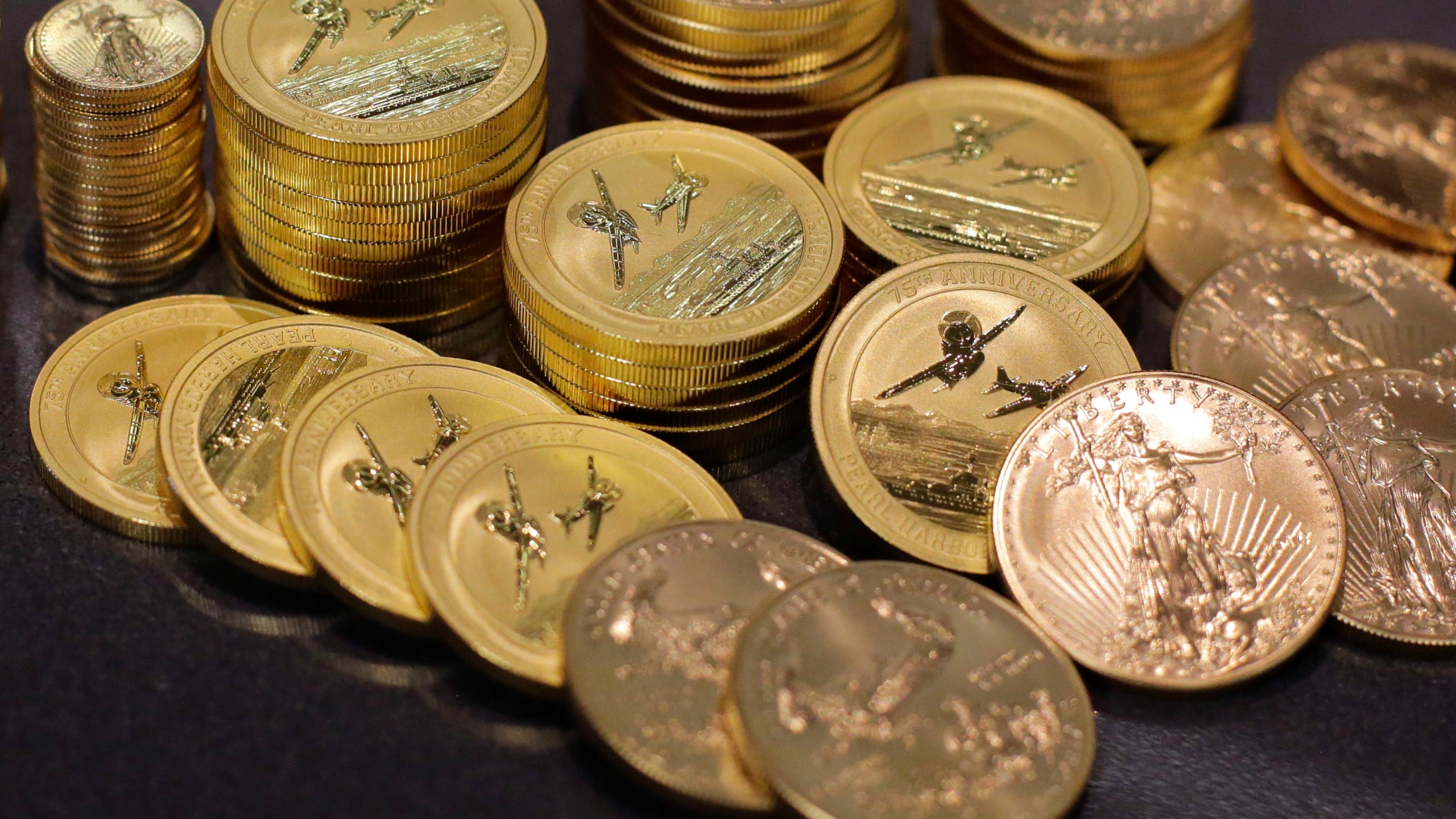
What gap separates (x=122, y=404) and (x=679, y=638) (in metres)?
1.27

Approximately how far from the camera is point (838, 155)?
11.2 feet

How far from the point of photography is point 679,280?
3047 mm

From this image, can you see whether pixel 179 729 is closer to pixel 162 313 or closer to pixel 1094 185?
pixel 162 313

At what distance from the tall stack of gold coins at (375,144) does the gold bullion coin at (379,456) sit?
0.30m

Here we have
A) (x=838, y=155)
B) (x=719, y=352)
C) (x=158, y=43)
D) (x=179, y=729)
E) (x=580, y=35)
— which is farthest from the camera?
(x=580, y=35)

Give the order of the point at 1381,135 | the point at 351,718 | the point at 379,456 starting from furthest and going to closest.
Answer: the point at 1381,135
the point at 379,456
the point at 351,718

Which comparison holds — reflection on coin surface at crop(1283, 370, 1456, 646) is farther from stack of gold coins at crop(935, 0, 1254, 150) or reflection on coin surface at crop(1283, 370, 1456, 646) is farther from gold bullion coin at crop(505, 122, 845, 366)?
gold bullion coin at crop(505, 122, 845, 366)

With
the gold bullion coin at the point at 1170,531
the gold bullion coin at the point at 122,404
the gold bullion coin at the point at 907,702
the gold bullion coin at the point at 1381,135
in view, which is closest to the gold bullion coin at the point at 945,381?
the gold bullion coin at the point at 1170,531

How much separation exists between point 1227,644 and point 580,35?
241cm

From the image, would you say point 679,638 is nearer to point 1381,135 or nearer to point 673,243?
point 673,243

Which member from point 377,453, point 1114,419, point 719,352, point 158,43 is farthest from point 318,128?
point 1114,419

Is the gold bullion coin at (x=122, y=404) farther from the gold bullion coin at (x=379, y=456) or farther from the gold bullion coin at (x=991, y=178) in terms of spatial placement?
the gold bullion coin at (x=991, y=178)

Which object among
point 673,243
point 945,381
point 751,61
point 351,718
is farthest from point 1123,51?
point 351,718

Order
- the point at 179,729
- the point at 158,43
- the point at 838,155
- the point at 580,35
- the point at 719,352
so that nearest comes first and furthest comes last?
the point at 179,729 < the point at 719,352 < the point at 158,43 < the point at 838,155 < the point at 580,35
